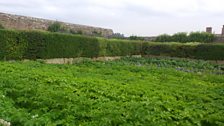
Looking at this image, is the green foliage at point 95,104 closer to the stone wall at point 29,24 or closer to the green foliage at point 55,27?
the stone wall at point 29,24

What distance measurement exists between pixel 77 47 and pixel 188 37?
15.4 metres

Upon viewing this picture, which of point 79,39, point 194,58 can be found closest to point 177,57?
point 194,58

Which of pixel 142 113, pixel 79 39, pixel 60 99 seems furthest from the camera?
pixel 79 39

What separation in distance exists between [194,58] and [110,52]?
5590 mm

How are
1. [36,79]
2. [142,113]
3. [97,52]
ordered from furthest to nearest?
[97,52] → [36,79] → [142,113]

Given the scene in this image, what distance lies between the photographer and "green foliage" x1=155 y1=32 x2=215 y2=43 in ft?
96.9

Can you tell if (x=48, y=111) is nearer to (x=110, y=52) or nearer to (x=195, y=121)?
(x=195, y=121)

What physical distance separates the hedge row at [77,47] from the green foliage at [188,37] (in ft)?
21.4

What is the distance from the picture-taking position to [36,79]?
8.48 meters

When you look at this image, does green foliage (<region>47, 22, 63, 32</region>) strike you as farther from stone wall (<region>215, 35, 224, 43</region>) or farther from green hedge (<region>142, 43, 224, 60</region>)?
stone wall (<region>215, 35, 224, 43</region>)

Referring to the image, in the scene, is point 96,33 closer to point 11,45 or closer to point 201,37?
point 201,37

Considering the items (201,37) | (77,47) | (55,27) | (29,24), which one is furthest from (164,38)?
(77,47)

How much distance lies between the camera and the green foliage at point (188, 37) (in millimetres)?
29534

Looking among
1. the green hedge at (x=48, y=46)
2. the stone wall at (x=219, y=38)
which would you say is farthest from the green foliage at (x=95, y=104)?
the stone wall at (x=219, y=38)
